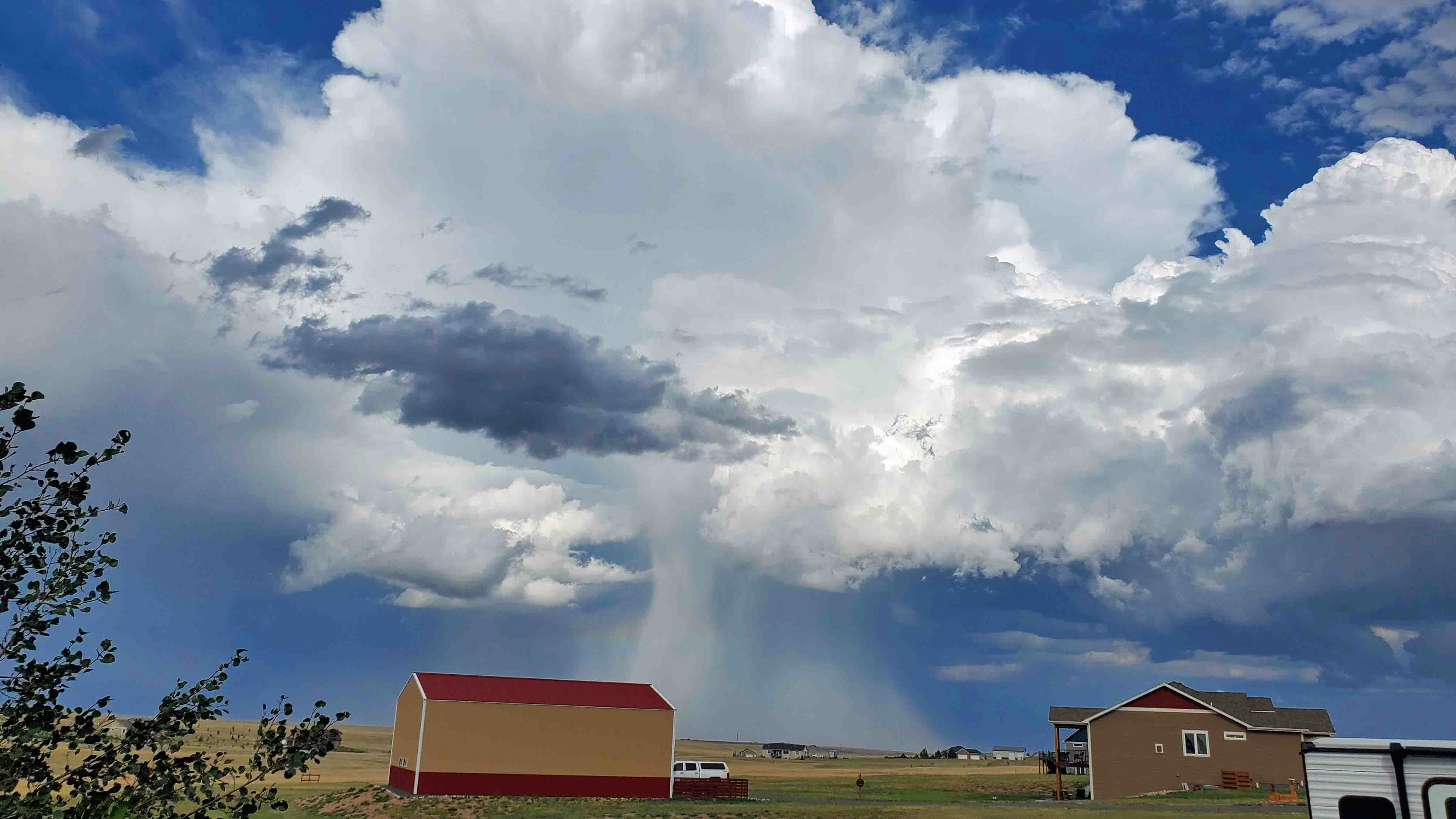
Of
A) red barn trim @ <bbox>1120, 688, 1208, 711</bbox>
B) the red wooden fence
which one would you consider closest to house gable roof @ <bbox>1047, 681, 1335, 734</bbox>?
red barn trim @ <bbox>1120, 688, 1208, 711</bbox>

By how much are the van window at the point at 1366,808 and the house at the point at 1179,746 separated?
49.7 metres

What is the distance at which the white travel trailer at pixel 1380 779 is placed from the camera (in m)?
14.2

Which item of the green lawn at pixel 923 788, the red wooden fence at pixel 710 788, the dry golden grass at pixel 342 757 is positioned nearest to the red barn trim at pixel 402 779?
the dry golden grass at pixel 342 757

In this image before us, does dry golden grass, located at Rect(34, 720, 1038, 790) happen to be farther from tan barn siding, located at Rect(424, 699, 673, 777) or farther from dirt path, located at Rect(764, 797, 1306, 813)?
dirt path, located at Rect(764, 797, 1306, 813)

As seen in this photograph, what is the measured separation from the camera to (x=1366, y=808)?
14.8m

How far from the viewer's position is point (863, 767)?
113 metres

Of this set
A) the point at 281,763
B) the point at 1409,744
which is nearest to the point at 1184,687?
the point at 1409,744

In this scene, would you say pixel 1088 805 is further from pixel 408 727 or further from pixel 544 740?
pixel 408 727

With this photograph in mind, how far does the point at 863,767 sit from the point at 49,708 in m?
115

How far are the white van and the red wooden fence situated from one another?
24cm

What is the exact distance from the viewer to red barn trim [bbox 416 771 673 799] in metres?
54.3

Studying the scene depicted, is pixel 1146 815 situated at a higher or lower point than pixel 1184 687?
lower

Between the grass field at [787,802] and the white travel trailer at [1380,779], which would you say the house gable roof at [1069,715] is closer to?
the grass field at [787,802]

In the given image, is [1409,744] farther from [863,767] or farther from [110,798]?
[863,767]
